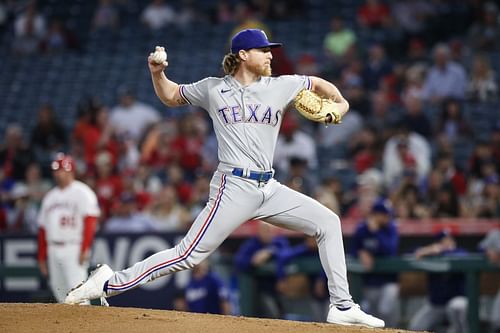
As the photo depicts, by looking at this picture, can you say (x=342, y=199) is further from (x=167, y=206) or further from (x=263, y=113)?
(x=263, y=113)

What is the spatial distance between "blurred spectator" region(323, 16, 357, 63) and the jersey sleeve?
29.2 feet

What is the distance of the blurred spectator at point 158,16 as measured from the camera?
17.8m

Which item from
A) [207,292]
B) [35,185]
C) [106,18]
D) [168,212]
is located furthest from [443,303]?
[106,18]

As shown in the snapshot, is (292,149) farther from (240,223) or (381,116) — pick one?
(240,223)

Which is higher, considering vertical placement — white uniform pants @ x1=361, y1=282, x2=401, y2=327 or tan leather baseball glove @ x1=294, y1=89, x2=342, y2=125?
tan leather baseball glove @ x1=294, y1=89, x2=342, y2=125

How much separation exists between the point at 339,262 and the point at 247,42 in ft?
4.78

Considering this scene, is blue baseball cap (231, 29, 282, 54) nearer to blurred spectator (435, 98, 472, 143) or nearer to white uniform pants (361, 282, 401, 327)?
white uniform pants (361, 282, 401, 327)

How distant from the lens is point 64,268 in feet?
34.2

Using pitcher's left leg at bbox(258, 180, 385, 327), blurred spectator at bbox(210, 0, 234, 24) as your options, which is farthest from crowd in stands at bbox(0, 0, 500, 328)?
pitcher's left leg at bbox(258, 180, 385, 327)

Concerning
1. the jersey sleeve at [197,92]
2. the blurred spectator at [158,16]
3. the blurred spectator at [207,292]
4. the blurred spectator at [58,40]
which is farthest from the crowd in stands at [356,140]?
the jersey sleeve at [197,92]

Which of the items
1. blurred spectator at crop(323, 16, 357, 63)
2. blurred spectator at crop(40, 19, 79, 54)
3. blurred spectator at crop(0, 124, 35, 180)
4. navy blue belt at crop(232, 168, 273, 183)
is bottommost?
navy blue belt at crop(232, 168, 273, 183)

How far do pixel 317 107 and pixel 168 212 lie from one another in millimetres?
5862

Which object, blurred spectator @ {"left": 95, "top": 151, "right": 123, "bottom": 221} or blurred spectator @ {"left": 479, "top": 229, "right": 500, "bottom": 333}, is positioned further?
blurred spectator @ {"left": 95, "top": 151, "right": 123, "bottom": 221}

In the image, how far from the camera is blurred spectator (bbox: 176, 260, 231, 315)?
414 inches
